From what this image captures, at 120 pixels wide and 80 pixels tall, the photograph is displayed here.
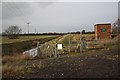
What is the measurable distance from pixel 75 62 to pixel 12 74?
4021 millimetres

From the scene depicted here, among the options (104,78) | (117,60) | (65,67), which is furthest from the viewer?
(117,60)

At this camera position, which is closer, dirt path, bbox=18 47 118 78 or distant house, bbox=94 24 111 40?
dirt path, bbox=18 47 118 78

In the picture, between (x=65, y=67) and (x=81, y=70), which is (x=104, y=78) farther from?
(x=65, y=67)

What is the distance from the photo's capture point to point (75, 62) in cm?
1491

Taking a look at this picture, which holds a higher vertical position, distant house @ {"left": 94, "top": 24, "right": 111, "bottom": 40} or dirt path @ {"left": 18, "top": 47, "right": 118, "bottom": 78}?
distant house @ {"left": 94, "top": 24, "right": 111, "bottom": 40}

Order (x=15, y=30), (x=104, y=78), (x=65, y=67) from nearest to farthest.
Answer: (x=104, y=78) → (x=65, y=67) → (x=15, y=30)

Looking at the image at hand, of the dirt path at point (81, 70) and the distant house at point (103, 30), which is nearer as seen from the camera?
the dirt path at point (81, 70)

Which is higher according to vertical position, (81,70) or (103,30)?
(103,30)

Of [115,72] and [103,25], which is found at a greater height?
[103,25]

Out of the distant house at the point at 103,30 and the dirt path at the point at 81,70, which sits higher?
the distant house at the point at 103,30

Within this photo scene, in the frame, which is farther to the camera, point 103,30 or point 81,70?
point 103,30

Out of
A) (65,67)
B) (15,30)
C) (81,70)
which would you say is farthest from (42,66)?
(15,30)

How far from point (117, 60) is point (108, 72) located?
269 cm

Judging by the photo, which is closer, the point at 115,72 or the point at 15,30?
the point at 115,72
